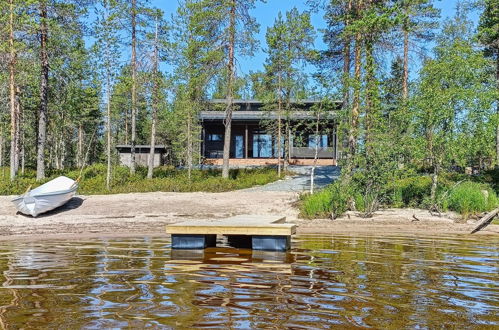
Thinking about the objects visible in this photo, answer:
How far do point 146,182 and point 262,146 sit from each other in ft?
54.5

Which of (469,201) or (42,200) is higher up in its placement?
(469,201)

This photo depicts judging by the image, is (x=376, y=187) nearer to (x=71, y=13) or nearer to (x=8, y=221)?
(x=8, y=221)

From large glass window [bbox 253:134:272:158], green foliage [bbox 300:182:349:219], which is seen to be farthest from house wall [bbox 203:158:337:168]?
green foliage [bbox 300:182:349:219]

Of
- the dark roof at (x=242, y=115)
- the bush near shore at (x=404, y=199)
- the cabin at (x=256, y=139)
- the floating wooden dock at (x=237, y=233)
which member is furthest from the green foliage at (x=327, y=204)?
the dark roof at (x=242, y=115)

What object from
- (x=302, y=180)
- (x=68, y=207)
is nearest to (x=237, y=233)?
(x=68, y=207)

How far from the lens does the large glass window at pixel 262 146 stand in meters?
38.0

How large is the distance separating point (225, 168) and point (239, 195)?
6476 mm

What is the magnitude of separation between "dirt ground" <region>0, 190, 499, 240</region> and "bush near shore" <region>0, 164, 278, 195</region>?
1.59m

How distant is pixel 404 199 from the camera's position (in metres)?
16.8

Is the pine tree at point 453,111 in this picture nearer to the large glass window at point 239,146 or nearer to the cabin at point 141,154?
the cabin at point 141,154

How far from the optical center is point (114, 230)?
43.5ft

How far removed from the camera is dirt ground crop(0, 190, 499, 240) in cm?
1284

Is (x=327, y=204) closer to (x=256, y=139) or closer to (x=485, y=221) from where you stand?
(x=485, y=221)

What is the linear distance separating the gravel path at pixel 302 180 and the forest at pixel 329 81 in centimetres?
303
